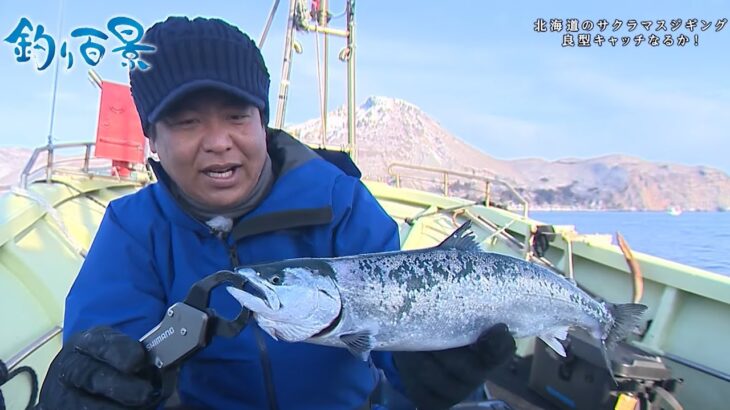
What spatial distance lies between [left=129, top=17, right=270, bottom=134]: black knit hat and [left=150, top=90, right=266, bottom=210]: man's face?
1.9 inches

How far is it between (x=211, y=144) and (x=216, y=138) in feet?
0.10

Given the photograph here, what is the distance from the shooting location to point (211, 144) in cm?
207

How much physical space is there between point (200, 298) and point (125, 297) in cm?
55

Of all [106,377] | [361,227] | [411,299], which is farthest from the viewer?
[361,227]

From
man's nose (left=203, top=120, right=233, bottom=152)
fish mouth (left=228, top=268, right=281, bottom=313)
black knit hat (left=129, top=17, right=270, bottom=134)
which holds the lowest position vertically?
fish mouth (left=228, top=268, right=281, bottom=313)

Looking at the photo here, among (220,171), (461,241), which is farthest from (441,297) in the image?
(220,171)

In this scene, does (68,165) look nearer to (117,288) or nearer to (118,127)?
(118,127)

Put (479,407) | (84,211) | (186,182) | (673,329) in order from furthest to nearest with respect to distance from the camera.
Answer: (84,211)
(673,329)
(479,407)
(186,182)

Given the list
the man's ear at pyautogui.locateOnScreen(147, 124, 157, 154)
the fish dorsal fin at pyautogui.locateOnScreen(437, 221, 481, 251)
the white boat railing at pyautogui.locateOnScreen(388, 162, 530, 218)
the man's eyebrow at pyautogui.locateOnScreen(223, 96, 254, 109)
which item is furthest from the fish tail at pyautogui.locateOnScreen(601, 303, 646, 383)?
the white boat railing at pyautogui.locateOnScreen(388, 162, 530, 218)

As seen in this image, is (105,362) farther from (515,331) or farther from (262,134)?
(515,331)

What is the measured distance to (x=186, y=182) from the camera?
222 cm

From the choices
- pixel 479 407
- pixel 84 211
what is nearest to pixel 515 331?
pixel 479 407

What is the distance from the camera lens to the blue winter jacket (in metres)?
2.18

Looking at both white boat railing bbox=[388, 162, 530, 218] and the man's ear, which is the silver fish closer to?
the man's ear
